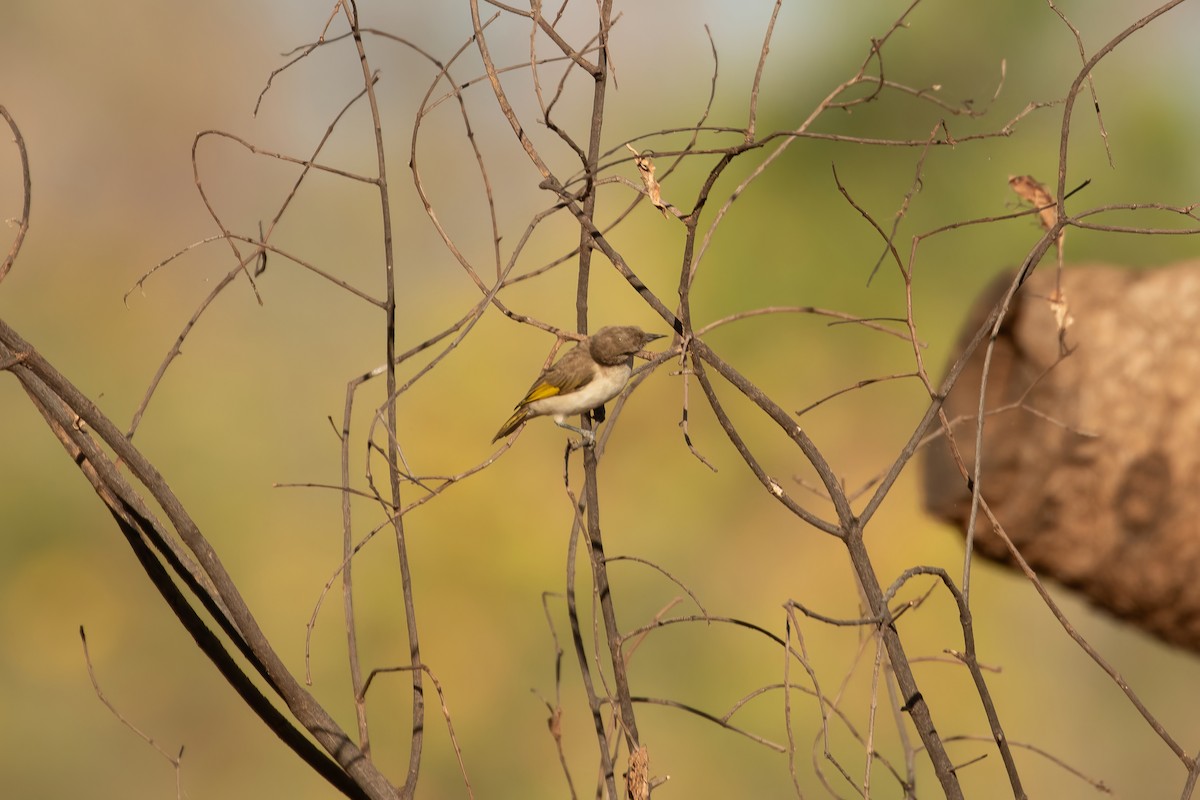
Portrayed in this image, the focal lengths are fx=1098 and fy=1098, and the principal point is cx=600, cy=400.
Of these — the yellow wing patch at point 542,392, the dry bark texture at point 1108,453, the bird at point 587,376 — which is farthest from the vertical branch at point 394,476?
the dry bark texture at point 1108,453

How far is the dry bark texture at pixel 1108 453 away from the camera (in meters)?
2.75

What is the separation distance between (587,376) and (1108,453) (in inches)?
59.7

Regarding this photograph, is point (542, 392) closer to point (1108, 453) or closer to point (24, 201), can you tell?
point (24, 201)

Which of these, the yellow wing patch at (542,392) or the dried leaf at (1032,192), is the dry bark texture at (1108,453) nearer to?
the yellow wing patch at (542,392)

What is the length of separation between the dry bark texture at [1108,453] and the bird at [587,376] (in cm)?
96

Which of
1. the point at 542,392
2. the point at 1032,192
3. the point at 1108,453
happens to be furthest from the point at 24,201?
the point at 1108,453

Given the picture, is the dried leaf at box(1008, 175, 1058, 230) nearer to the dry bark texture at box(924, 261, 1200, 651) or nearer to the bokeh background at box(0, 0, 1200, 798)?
the dry bark texture at box(924, 261, 1200, 651)

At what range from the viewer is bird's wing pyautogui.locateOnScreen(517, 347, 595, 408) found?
2145 millimetres

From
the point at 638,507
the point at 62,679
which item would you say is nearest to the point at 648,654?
the point at 638,507

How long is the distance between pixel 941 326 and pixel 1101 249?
5.02ft

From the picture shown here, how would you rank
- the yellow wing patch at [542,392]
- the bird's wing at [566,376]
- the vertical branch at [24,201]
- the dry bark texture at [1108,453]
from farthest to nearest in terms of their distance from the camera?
the dry bark texture at [1108,453]
the yellow wing patch at [542,392]
the bird's wing at [566,376]
the vertical branch at [24,201]

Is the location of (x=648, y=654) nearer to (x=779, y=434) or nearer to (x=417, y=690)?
(x=779, y=434)

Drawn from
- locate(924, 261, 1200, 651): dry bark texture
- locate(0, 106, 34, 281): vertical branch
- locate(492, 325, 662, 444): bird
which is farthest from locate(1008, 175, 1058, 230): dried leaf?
locate(924, 261, 1200, 651): dry bark texture

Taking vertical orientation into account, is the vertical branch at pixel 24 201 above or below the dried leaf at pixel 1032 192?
below
